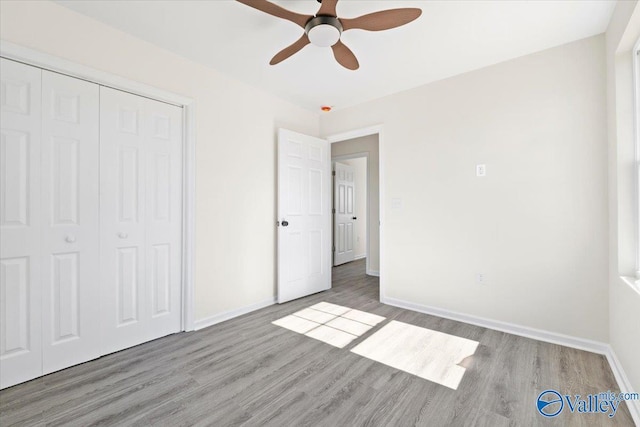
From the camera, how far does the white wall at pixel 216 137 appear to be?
6.64ft

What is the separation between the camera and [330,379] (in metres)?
1.94

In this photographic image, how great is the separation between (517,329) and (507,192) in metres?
1.27

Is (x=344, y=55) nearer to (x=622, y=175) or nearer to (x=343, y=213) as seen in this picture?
(x=622, y=175)

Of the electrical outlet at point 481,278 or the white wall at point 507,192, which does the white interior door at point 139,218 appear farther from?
the electrical outlet at point 481,278

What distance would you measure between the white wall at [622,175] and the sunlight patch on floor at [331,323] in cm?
179

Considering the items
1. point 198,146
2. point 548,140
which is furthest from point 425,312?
point 198,146

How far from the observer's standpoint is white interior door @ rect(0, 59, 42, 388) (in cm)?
184

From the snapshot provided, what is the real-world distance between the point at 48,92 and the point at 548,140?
156 inches

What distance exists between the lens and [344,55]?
2.12 meters

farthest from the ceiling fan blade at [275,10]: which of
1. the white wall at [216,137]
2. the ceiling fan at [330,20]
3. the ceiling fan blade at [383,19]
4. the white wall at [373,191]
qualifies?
the white wall at [373,191]

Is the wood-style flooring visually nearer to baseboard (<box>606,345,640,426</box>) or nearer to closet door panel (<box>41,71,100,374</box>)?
baseboard (<box>606,345,640,426</box>)

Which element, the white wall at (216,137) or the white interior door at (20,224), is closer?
the white interior door at (20,224)

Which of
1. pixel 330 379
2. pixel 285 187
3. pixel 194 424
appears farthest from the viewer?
pixel 285 187

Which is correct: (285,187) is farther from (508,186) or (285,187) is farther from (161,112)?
(508,186)
